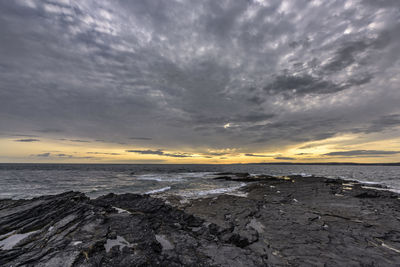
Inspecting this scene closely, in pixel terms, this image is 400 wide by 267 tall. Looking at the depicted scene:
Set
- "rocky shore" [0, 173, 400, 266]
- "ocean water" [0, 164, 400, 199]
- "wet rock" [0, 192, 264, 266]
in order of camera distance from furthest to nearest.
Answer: "ocean water" [0, 164, 400, 199], "rocky shore" [0, 173, 400, 266], "wet rock" [0, 192, 264, 266]

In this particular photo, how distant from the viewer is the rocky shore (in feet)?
24.8

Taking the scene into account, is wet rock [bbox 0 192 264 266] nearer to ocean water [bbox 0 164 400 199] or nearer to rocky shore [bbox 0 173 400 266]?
rocky shore [bbox 0 173 400 266]

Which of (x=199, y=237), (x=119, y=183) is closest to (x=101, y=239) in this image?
(x=199, y=237)

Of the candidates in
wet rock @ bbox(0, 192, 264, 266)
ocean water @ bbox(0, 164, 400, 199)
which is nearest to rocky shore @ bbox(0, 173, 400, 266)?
wet rock @ bbox(0, 192, 264, 266)

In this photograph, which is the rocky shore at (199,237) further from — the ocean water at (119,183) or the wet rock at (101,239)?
the ocean water at (119,183)

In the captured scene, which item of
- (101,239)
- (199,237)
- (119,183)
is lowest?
(119,183)

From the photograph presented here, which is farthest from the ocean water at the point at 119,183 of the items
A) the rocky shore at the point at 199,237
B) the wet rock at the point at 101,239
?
the wet rock at the point at 101,239

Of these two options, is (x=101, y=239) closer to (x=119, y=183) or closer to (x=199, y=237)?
(x=199, y=237)

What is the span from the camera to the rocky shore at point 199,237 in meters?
7.56

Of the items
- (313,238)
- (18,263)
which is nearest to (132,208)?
(18,263)

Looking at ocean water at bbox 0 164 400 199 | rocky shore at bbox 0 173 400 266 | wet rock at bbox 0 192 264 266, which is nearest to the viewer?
wet rock at bbox 0 192 264 266

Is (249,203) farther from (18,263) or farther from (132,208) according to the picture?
(18,263)

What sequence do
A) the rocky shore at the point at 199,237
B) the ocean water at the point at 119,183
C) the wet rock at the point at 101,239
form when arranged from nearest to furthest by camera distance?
→ the wet rock at the point at 101,239 → the rocky shore at the point at 199,237 → the ocean water at the point at 119,183

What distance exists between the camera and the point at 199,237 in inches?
401
